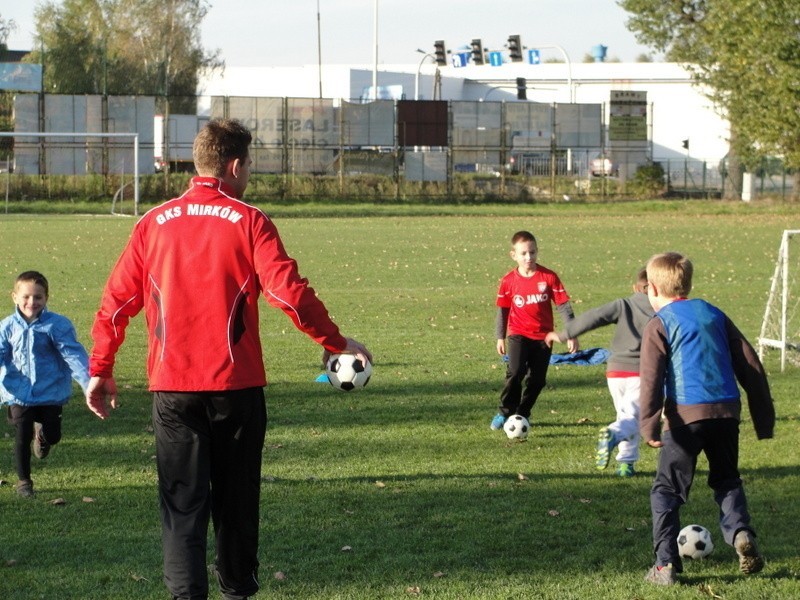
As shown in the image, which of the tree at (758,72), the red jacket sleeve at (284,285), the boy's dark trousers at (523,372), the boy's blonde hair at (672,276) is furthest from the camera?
the tree at (758,72)

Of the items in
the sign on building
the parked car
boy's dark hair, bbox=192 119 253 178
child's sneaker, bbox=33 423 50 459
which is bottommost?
child's sneaker, bbox=33 423 50 459

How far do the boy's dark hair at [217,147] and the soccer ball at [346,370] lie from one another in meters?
0.87

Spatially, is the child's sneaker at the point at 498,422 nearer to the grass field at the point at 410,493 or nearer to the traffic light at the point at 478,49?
the grass field at the point at 410,493

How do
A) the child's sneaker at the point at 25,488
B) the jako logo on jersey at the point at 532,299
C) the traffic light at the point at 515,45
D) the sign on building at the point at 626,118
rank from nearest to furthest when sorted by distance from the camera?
the child's sneaker at the point at 25,488
the jako logo on jersey at the point at 532,299
the traffic light at the point at 515,45
the sign on building at the point at 626,118

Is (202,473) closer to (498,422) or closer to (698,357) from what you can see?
(698,357)

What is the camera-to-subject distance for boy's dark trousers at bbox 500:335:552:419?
915 cm

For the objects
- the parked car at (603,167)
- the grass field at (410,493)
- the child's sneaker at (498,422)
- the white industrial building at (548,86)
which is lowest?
the grass field at (410,493)

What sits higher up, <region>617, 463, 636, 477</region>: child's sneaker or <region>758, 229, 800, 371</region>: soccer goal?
<region>758, 229, 800, 371</region>: soccer goal

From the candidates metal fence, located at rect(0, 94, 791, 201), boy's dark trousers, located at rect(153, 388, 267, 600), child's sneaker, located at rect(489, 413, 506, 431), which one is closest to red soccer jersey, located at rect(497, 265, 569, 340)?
child's sneaker, located at rect(489, 413, 506, 431)

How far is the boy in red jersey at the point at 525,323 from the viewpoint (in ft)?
29.7

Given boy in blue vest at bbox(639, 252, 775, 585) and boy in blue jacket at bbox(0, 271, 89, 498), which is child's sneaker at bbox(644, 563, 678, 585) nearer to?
boy in blue vest at bbox(639, 252, 775, 585)

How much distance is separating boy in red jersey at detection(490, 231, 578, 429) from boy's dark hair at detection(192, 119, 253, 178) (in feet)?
15.0

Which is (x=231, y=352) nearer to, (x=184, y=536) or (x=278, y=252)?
(x=278, y=252)

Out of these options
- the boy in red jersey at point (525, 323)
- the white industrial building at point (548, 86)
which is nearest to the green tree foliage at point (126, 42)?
the white industrial building at point (548, 86)
